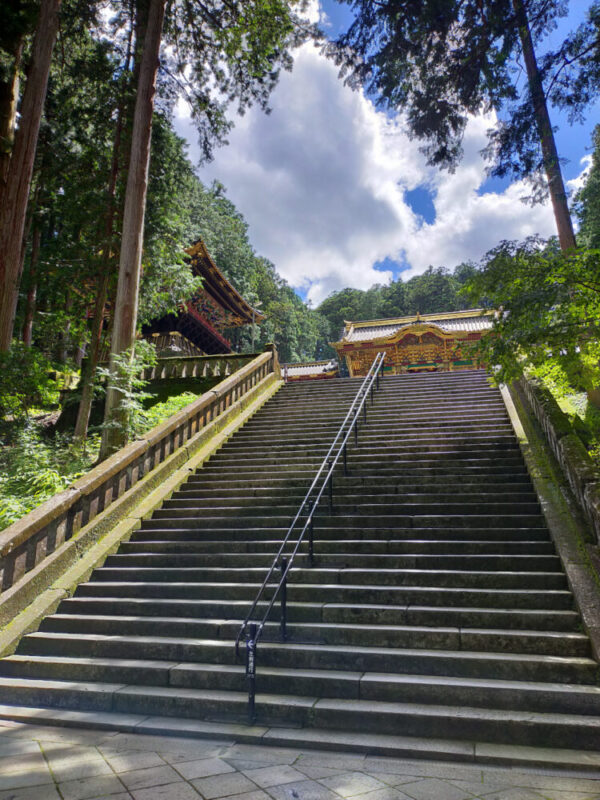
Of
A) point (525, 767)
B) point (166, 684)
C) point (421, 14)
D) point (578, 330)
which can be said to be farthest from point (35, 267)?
point (525, 767)

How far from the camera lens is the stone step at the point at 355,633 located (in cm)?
369

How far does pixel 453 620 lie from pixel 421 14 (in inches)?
356

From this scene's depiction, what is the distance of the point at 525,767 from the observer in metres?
2.83

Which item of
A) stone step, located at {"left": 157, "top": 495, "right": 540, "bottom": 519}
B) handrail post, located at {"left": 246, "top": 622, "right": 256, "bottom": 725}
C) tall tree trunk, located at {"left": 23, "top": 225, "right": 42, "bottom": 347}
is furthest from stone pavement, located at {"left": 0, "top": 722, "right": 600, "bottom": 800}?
tall tree trunk, located at {"left": 23, "top": 225, "right": 42, "bottom": 347}

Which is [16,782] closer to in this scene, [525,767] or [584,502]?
[525,767]

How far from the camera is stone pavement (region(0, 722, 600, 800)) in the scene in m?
2.55

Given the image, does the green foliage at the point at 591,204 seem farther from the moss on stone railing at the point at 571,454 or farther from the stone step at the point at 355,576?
the stone step at the point at 355,576

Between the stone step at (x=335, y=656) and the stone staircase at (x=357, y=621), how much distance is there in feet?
0.04

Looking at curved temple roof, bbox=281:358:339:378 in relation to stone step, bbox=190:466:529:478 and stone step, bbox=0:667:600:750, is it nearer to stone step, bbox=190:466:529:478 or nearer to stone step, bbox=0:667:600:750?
stone step, bbox=190:466:529:478

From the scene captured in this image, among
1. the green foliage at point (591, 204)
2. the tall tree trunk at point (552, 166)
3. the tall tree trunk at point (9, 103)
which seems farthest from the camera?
the green foliage at point (591, 204)

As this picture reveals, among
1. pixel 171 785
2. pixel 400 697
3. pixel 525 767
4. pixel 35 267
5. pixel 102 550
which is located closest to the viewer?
pixel 171 785

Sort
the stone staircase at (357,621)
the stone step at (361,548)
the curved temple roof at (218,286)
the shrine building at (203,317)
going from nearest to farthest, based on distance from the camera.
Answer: the stone staircase at (357,621), the stone step at (361,548), the curved temple roof at (218,286), the shrine building at (203,317)

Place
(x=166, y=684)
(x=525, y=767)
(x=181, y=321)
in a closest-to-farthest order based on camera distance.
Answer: (x=525, y=767) < (x=166, y=684) < (x=181, y=321)

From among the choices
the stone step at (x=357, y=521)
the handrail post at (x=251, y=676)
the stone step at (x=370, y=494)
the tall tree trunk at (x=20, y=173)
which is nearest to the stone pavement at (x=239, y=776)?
the handrail post at (x=251, y=676)
